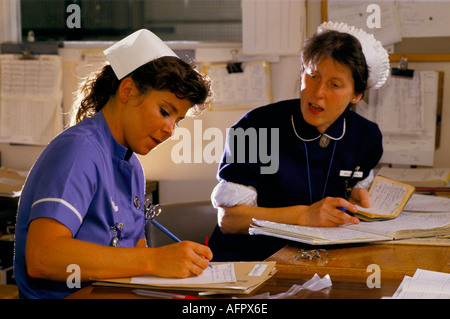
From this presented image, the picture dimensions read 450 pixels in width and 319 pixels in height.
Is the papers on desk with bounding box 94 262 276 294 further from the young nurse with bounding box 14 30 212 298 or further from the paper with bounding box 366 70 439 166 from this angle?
the paper with bounding box 366 70 439 166

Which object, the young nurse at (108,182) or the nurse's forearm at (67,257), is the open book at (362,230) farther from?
the nurse's forearm at (67,257)

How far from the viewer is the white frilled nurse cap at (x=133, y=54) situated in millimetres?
1394

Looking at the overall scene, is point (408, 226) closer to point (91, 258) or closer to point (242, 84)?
point (91, 258)

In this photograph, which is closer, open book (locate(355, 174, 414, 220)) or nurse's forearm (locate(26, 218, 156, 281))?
nurse's forearm (locate(26, 218, 156, 281))

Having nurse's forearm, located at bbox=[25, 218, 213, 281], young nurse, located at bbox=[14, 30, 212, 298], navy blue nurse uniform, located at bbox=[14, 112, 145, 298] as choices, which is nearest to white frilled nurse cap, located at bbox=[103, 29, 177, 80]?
young nurse, located at bbox=[14, 30, 212, 298]

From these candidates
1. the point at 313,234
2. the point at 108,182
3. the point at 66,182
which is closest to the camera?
the point at 66,182

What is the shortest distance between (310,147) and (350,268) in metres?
0.67

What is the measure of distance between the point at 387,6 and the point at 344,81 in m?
0.86

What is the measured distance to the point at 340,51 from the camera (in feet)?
5.67

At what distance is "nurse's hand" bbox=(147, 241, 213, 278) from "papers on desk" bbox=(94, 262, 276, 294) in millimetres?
12

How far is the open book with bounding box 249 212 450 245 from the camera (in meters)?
1.38
